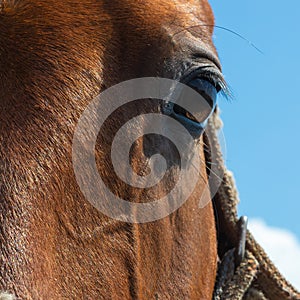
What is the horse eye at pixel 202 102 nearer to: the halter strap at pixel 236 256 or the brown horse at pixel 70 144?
the brown horse at pixel 70 144

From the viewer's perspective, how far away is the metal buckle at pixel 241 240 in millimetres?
3432

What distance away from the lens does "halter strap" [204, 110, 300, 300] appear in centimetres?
340

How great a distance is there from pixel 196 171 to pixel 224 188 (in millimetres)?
531

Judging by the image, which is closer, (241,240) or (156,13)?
(156,13)

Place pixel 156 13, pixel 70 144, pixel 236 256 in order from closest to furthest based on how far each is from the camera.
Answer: pixel 70 144, pixel 156 13, pixel 236 256

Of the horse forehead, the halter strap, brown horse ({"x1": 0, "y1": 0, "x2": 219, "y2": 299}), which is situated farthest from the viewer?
the halter strap

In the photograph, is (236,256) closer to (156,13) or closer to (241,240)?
(241,240)

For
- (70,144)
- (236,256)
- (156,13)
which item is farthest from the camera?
(236,256)

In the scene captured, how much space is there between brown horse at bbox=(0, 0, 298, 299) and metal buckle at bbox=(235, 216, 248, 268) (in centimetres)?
50

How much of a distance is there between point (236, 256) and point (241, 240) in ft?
0.28

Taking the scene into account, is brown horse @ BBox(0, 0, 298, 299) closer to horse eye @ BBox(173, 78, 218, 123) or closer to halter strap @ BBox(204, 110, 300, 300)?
horse eye @ BBox(173, 78, 218, 123)

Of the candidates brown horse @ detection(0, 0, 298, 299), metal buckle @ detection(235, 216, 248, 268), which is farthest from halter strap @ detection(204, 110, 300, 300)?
brown horse @ detection(0, 0, 298, 299)

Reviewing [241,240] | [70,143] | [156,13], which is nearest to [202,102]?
[156,13]

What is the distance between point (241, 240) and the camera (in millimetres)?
3449
